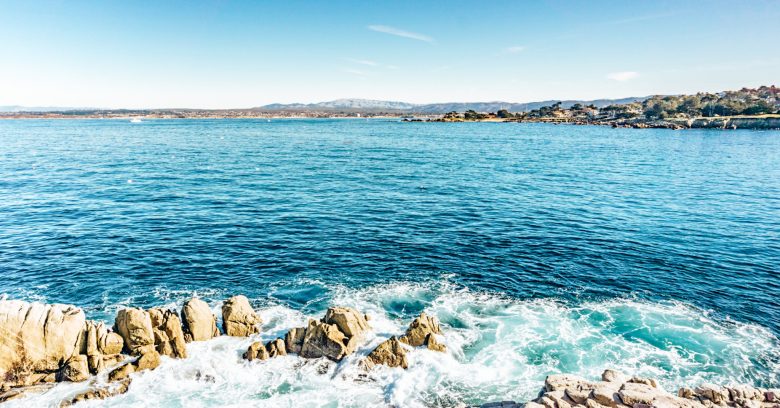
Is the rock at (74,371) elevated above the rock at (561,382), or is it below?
below

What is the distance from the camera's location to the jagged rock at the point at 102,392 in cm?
2184

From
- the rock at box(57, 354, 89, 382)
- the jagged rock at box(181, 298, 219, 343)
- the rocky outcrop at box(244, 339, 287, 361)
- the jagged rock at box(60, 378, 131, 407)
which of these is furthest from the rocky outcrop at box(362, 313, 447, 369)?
the rock at box(57, 354, 89, 382)

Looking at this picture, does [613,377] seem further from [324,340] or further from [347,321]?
[324,340]

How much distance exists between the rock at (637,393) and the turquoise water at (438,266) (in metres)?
5.11

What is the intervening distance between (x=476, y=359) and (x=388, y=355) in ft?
18.3

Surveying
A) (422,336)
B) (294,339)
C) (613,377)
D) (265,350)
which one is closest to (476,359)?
(422,336)

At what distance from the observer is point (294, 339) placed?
26344 mm

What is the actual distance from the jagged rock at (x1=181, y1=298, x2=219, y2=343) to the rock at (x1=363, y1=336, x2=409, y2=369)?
36.0 ft

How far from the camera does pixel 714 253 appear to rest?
134 ft

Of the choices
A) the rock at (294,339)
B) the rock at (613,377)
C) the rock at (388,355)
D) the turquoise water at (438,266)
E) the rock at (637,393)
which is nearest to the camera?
the rock at (637,393)

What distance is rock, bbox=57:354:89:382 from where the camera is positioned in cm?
→ 2338

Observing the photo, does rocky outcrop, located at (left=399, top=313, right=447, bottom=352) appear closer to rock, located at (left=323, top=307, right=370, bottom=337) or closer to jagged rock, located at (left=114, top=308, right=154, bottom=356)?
rock, located at (left=323, top=307, right=370, bottom=337)

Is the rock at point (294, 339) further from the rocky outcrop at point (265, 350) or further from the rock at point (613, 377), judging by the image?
the rock at point (613, 377)

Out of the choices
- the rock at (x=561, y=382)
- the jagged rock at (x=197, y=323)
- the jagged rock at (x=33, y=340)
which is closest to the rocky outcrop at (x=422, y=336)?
the rock at (x=561, y=382)
